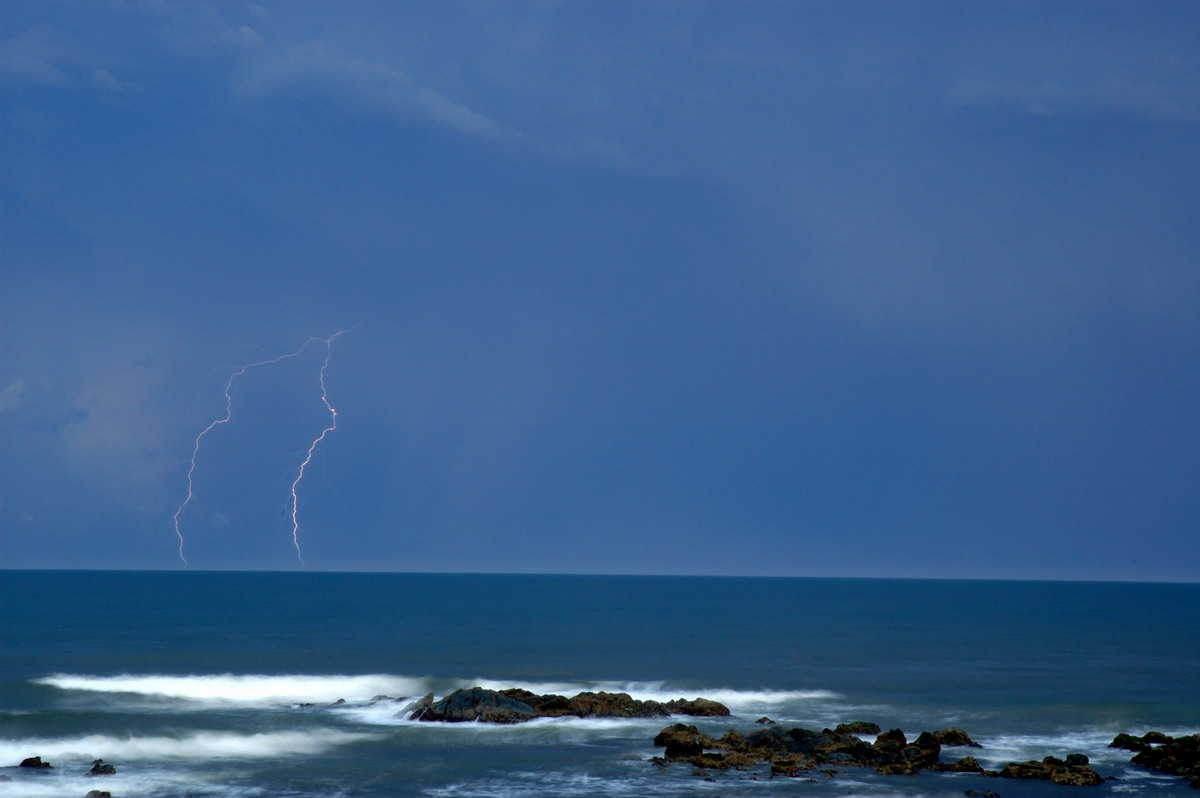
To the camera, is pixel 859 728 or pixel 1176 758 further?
pixel 859 728

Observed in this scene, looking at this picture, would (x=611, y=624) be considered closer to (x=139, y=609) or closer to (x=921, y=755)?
(x=139, y=609)

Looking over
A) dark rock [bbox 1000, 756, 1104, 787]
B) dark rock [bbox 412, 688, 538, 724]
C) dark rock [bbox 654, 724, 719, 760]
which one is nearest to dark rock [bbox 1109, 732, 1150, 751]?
dark rock [bbox 1000, 756, 1104, 787]

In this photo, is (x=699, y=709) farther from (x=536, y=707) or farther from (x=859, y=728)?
(x=859, y=728)

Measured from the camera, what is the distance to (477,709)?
3206cm

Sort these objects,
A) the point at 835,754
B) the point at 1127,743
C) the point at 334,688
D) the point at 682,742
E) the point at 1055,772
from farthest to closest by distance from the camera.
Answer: the point at 334,688, the point at 1127,743, the point at 682,742, the point at 835,754, the point at 1055,772

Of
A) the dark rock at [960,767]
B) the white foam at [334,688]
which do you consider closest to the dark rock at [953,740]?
the dark rock at [960,767]

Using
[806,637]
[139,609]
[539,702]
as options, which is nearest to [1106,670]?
[806,637]

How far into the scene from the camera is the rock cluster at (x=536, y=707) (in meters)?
32.0

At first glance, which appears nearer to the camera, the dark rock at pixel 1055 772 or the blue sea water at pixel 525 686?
the dark rock at pixel 1055 772

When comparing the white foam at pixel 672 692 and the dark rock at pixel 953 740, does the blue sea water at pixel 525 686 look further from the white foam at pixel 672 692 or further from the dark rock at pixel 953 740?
the dark rock at pixel 953 740

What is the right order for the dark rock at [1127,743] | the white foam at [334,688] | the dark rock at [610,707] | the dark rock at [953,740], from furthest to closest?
the white foam at [334,688] < the dark rock at [610,707] < the dark rock at [1127,743] < the dark rock at [953,740]

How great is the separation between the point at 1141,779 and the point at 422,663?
31559 mm

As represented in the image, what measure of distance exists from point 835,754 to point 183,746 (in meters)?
17.2

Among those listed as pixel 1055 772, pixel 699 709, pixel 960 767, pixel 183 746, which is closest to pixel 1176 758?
pixel 1055 772
